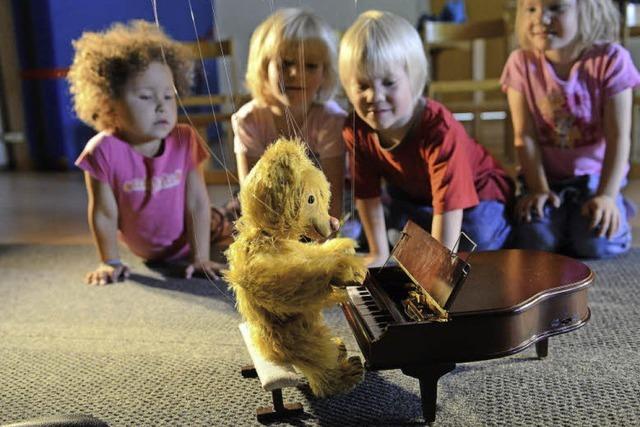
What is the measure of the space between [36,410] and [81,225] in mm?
1494

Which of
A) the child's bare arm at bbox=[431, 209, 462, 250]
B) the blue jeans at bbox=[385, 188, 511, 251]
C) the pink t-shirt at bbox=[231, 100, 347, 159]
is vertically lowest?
the blue jeans at bbox=[385, 188, 511, 251]

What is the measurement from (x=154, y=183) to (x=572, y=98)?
125cm

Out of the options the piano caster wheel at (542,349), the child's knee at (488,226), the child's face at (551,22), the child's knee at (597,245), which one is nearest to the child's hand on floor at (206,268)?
the child's knee at (488,226)

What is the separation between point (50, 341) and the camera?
134 cm

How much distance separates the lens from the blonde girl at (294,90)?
1.50 metres

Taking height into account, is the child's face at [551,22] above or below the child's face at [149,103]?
above

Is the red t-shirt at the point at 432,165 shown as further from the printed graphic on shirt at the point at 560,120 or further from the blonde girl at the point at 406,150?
the printed graphic on shirt at the point at 560,120

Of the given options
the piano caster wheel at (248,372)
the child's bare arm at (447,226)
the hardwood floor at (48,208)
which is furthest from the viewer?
the hardwood floor at (48,208)

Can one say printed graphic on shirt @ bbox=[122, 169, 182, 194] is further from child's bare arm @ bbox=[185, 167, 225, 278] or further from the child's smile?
the child's smile

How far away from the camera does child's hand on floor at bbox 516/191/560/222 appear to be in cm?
176

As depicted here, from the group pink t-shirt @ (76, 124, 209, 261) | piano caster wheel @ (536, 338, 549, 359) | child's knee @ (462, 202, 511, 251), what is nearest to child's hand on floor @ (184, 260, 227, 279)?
pink t-shirt @ (76, 124, 209, 261)

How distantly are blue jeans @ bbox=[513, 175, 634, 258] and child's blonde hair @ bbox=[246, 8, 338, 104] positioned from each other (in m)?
0.72

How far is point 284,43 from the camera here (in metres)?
1.50

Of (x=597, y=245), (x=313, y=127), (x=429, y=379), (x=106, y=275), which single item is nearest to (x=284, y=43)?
(x=313, y=127)
